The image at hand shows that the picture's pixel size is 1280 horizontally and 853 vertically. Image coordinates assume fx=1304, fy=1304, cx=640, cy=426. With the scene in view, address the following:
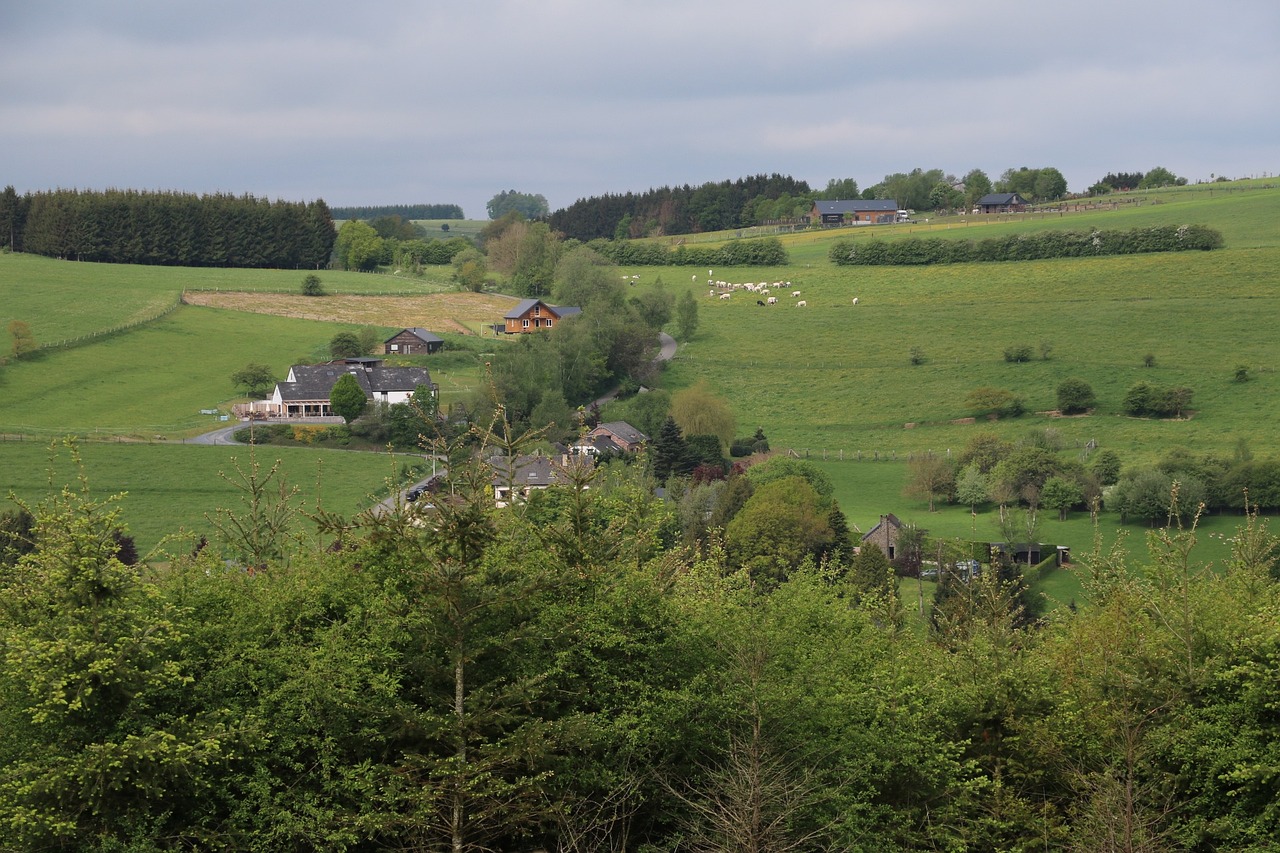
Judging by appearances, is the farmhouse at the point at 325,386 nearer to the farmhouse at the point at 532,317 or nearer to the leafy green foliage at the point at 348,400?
the leafy green foliage at the point at 348,400

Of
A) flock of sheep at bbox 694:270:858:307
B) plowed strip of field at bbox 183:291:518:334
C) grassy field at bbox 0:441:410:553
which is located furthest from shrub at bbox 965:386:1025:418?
plowed strip of field at bbox 183:291:518:334

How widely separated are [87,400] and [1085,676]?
70121 mm

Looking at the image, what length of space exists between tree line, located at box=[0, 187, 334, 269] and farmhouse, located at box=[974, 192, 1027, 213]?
244 feet

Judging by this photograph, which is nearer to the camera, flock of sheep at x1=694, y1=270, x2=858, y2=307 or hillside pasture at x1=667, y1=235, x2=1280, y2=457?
hillside pasture at x1=667, y1=235, x2=1280, y2=457

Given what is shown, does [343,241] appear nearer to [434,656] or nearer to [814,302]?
[814,302]

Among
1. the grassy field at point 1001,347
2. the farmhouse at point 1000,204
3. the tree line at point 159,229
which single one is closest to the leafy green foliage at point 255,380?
the grassy field at point 1001,347

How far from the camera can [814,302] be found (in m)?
110

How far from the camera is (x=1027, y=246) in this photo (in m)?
114

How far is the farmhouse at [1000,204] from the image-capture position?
5778 inches

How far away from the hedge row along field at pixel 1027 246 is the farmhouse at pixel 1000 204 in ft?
90.8

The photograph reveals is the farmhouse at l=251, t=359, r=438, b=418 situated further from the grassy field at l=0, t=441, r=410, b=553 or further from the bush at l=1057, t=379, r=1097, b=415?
the bush at l=1057, t=379, r=1097, b=415

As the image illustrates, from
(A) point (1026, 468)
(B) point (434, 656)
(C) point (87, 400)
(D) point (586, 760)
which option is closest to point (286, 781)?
(B) point (434, 656)

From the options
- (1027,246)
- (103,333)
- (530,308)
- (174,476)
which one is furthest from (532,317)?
(174,476)

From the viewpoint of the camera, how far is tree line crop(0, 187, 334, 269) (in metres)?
130
